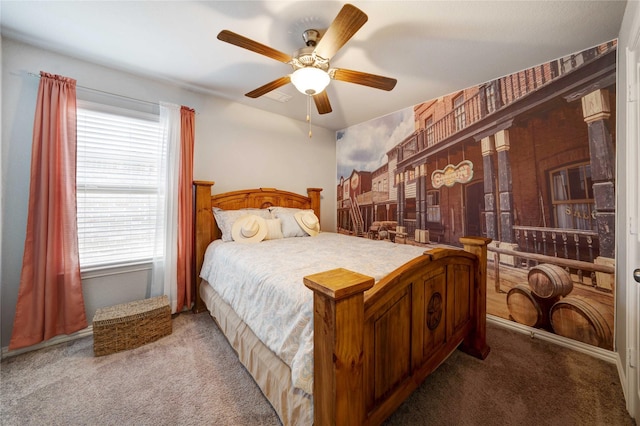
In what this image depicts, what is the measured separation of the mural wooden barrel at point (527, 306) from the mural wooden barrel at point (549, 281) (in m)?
0.05

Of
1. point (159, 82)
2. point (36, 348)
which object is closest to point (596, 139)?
point (159, 82)

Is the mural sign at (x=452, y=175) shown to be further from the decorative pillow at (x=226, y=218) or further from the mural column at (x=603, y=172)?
the decorative pillow at (x=226, y=218)

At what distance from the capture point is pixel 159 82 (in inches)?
101

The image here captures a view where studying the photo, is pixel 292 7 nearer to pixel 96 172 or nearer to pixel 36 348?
pixel 96 172

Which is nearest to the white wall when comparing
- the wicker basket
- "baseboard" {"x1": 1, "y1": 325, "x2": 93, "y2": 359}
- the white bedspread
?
"baseboard" {"x1": 1, "y1": 325, "x2": 93, "y2": 359}

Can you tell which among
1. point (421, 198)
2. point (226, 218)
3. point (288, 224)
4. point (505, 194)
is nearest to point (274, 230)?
point (288, 224)

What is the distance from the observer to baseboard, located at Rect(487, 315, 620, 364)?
1.83m

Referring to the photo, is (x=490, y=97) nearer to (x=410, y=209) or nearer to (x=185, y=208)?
(x=410, y=209)

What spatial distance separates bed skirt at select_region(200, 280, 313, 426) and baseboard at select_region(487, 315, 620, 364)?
2318 mm

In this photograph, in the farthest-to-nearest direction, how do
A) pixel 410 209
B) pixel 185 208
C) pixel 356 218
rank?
pixel 356 218 < pixel 410 209 < pixel 185 208

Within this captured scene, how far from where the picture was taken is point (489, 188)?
97.7 inches

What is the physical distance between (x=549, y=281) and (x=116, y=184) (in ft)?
13.6

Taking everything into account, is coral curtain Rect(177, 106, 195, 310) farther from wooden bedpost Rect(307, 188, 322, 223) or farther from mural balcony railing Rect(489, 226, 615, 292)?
mural balcony railing Rect(489, 226, 615, 292)

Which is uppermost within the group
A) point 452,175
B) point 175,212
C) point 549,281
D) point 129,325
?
point 452,175
